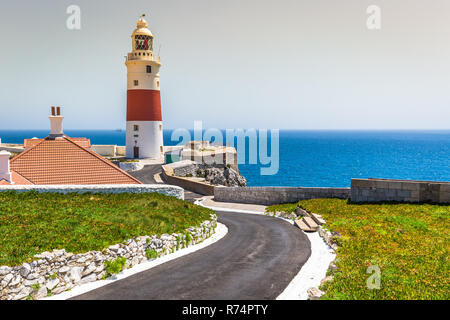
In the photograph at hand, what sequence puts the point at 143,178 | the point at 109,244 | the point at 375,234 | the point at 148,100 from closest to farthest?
the point at 109,244, the point at 375,234, the point at 143,178, the point at 148,100

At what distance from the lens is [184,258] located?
12.7 meters

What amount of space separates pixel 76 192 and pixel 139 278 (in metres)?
8.01

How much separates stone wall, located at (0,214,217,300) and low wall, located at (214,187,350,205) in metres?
14.2

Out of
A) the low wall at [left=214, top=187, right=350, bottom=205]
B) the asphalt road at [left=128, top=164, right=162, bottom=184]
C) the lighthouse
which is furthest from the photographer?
the lighthouse

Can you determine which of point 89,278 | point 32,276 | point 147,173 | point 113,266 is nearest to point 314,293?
point 113,266

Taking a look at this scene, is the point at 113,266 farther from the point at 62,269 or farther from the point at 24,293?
the point at 24,293

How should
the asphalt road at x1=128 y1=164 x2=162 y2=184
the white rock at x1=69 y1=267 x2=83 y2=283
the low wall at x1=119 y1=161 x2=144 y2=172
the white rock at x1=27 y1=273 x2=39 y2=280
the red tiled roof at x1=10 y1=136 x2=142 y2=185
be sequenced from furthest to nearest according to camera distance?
the low wall at x1=119 y1=161 x2=144 y2=172 < the asphalt road at x1=128 y1=164 x2=162 y2=184 < the red tiled roof at x1=10 y1=136 x2=142 y2=185 < the white rock at x1=69 y1=267 x2=83 y2=283 < the white rock at x1=27 y1=273 x2=39 y2=280

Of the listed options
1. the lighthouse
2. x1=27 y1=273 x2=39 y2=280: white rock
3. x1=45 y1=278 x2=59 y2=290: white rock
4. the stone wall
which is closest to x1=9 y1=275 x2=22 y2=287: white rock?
the stone wall

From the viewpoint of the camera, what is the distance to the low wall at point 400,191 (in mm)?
19438

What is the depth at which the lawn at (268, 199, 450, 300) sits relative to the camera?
894 centimetres

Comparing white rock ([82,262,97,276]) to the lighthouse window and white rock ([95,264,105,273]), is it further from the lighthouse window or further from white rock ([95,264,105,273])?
the lighthouse window

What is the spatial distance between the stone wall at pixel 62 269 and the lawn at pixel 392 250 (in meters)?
6.20
